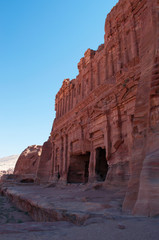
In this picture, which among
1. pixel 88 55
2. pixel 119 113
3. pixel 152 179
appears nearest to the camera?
pixel 152 179

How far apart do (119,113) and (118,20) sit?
8.53 meters

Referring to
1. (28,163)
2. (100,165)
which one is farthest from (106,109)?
(28,163)

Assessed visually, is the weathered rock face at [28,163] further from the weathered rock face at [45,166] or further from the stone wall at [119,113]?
the stone wall at [119,113]

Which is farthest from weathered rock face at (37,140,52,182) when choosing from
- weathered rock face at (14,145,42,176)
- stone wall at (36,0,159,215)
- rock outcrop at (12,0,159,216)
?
weathered rock face at (14,145,42,176)

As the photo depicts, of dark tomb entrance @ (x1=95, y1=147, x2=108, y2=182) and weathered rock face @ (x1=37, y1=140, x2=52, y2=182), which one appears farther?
weathered rock face @ (x1=37, y1=140, x2=52, y2=182)

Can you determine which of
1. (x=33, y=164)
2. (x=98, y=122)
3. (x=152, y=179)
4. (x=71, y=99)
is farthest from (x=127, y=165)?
(x=33, y=164)

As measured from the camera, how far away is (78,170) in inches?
737

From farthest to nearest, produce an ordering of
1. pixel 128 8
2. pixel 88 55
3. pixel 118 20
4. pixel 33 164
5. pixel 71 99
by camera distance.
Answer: pixel 33 164
pixel 71 99
pixel 88 55
pixel 118 20
pixel 128 8

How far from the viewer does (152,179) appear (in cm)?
450

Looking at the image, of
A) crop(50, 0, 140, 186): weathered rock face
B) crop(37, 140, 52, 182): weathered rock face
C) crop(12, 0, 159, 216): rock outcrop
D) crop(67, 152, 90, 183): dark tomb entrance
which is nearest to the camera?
crop(12, 0, 159, 216): rock outcrop

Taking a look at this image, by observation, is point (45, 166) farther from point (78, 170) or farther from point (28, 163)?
point (28, 163)

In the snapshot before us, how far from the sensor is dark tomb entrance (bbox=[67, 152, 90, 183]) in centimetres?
1838

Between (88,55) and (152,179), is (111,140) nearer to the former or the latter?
(152,179)

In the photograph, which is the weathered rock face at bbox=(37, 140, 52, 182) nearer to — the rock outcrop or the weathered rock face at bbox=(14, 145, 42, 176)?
the rock outcrop
